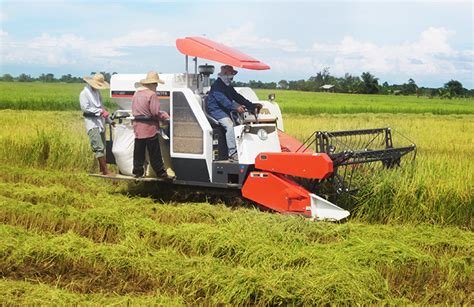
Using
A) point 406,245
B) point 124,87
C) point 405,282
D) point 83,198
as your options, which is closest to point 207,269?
point 405,282

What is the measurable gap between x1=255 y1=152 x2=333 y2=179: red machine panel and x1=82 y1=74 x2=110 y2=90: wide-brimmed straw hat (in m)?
2.93

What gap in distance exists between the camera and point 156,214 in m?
7.29

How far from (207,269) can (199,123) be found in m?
3.01

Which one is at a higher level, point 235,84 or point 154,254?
point 235,84

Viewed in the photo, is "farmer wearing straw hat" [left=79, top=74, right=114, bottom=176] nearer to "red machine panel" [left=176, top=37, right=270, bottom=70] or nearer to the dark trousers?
the dark trousers

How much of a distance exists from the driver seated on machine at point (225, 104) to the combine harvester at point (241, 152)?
12cm

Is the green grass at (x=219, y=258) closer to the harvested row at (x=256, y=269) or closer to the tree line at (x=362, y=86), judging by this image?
the harvested row at (x=256, y=269)

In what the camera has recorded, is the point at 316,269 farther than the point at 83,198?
No

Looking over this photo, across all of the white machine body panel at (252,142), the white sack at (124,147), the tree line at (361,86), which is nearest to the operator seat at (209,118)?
the white machine body panel at (252,142)

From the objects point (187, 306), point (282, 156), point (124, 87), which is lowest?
point (187, 306)

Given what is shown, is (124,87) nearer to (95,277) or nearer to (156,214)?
(156,214)

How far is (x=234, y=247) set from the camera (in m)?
5.73

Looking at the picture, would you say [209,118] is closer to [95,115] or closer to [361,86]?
[95,115]

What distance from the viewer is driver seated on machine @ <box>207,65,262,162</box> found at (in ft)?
25.8
